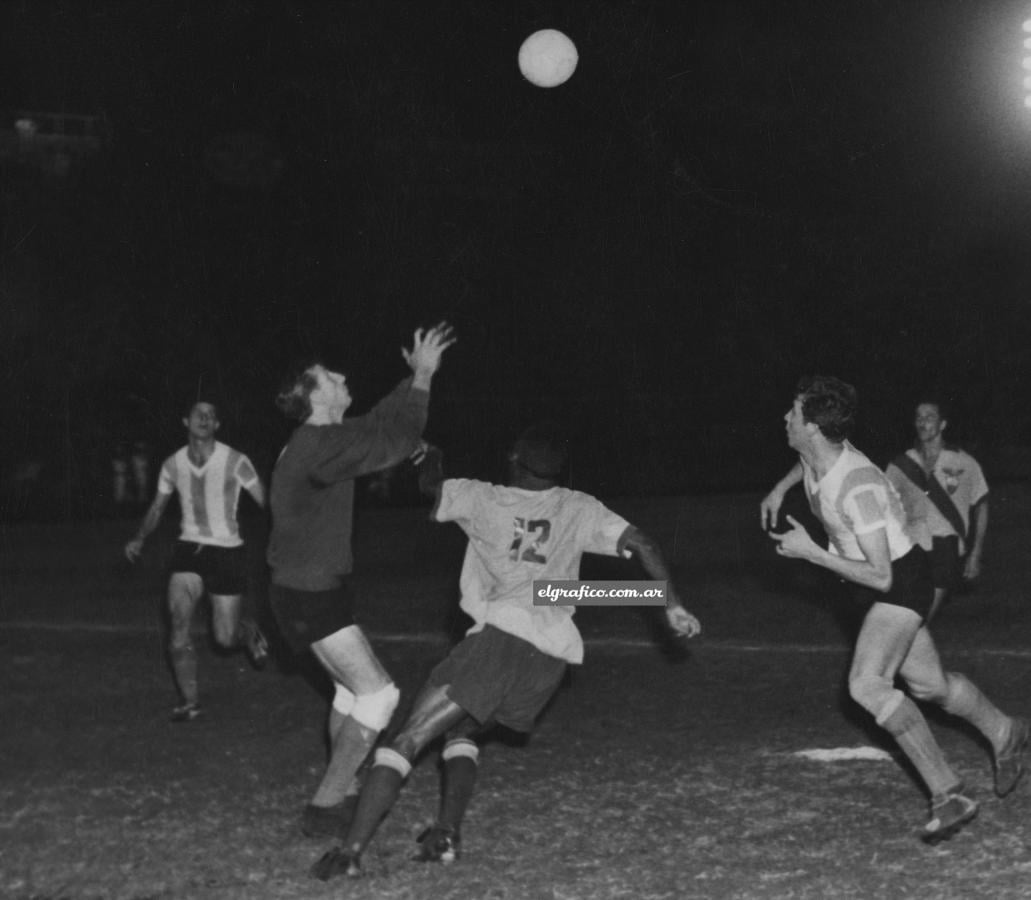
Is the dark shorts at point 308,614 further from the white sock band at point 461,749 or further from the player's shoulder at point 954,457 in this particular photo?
the player's shoulder at point 954,457

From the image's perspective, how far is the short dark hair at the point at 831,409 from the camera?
6582 millimetres

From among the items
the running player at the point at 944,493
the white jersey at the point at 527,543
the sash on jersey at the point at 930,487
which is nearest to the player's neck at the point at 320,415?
the white jersey at the point at 527,543

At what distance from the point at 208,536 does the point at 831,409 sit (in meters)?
5.01

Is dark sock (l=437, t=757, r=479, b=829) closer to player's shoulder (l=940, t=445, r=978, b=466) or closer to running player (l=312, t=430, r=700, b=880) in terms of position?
running player (l=312, t=430, r=700, b=880)

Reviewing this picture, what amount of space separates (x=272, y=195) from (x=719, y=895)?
1067 inches

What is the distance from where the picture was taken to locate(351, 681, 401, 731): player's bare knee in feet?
22.1

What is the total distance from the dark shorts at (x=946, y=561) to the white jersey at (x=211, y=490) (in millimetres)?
4502

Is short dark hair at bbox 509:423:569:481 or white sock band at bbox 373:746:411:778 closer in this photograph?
white sock band at bbox 373:746:411:778

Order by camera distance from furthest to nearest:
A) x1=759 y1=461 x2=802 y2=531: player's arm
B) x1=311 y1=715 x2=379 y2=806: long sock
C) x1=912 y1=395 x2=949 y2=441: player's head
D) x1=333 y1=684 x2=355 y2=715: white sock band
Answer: x1=912 y1=395 x2=949 y2=441: player's head → x1=759 y1=461 x2=802 y2=531: player's arm → x1=333 y1=684 x2=355 y2=715: white sock band → x1=311 y1=715 x2=379 y2=806: long sock

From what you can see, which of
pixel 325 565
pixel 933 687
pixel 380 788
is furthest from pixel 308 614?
pixel 933 687

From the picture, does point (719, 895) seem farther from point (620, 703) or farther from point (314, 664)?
point (314, 664)

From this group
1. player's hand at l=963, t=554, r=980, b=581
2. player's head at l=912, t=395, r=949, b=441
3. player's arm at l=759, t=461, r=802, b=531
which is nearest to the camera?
player's arm at l=759, t=461, r=802, b=531

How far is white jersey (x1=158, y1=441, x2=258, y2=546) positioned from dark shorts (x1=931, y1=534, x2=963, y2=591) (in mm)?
4502

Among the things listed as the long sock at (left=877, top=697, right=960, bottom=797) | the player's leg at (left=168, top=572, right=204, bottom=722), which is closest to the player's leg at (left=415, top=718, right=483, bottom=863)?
the long sock at (left=877, top=697, right=960, bottom=797)
